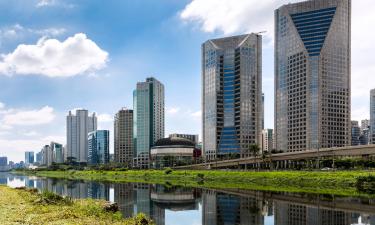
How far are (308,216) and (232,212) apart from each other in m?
10.5

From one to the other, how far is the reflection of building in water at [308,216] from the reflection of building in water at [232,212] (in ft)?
9.14

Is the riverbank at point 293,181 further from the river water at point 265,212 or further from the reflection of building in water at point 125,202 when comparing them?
the reflection of building in water at point 125,202

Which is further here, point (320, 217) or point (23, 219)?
point (320, 217)

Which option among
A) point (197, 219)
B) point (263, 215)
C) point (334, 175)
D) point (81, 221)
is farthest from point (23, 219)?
point (334, 175)

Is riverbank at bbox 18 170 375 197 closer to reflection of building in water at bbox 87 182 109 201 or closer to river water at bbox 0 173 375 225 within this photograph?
river water at bbox 0 173 375 225

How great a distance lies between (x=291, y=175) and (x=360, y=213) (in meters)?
68.2

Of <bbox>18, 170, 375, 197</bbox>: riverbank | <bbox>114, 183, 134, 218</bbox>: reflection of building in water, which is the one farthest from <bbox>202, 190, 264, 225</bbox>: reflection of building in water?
<bbox>18, 170, 375, 197</bbox>: riverbank

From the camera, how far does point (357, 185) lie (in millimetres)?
91500

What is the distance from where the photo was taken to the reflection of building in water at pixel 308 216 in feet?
149

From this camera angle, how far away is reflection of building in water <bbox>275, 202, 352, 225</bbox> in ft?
149

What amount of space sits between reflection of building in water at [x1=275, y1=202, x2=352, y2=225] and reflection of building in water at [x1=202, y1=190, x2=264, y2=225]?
110 inches

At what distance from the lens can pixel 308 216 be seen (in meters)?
50.0

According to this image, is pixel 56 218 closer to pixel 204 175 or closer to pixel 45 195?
pixel 45 195

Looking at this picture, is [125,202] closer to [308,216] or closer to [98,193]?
[98,193]
